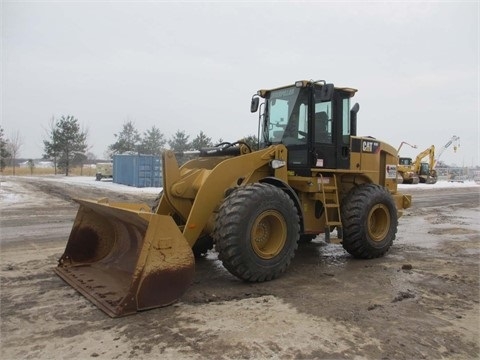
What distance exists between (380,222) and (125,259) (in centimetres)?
444

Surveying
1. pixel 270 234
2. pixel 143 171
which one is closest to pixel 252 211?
pixel 270 234

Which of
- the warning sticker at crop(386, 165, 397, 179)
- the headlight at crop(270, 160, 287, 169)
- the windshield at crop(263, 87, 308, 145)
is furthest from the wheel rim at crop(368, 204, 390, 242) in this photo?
the headlight at crop(270, 160, 287, 169)

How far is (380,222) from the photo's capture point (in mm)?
7547

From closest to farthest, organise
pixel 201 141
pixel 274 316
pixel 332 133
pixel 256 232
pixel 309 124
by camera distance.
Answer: pixel 274 316
pixel 256 232
pixel 309 124
pixel 332 133
pixel 201 141

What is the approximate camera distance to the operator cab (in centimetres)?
669

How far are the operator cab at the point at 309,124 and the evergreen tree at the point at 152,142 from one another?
4091 cm

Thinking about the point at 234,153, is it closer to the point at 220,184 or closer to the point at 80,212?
the point at 220,184

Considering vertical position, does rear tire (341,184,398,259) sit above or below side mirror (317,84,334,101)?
below

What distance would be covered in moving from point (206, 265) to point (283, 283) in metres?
1.37

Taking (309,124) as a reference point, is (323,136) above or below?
below

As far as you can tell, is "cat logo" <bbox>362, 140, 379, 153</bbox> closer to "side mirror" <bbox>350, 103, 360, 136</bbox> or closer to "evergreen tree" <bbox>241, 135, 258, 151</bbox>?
"side mirror" <bbox>350, 103, 360, 136</bbox>

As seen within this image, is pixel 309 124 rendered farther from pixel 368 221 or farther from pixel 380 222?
pixel 380 222

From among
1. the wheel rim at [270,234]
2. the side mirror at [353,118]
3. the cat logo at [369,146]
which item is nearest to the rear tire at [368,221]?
the cat logo at [369,146]

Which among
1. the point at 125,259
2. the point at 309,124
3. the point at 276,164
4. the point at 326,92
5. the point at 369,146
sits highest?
the point at 326,92
